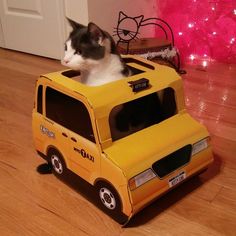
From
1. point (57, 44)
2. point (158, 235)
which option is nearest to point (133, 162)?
point (158, 235)

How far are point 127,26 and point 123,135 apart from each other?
1.32m

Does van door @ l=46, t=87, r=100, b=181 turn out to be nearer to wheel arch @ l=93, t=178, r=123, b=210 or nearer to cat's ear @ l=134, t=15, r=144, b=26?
wheel arch @ l=93, t=178, r=123, b=210

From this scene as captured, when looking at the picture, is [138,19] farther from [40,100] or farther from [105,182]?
[105,182]

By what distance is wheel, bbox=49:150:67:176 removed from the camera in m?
0.99

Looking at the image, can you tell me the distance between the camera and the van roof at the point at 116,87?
0.83 meters

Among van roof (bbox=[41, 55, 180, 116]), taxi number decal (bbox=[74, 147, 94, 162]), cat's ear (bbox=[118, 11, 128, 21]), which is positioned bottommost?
taxi number decal (bbox=[74, 147, 94, 162])

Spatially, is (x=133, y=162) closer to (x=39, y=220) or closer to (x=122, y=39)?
(x=39, y=220)

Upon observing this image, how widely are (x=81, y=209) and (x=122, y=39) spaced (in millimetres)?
1225

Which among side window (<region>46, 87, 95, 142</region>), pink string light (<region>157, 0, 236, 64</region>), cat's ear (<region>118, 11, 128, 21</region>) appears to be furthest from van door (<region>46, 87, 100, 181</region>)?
pink string light (<region>157, 0, 236, 64</region>)

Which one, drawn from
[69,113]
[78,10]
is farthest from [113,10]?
[69,113]

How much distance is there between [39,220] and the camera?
89 cm

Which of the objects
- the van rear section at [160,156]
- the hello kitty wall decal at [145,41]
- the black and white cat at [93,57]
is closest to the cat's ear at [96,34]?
the black and white cat at [93,57]

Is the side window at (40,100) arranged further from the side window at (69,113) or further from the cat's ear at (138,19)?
the cat's ear at (138,19)

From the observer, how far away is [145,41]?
1.86m
